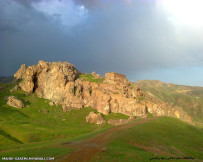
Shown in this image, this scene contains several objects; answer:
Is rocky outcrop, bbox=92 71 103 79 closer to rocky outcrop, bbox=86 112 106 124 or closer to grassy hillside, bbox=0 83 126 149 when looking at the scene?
grassy hillside, bbox=0 83 126 149

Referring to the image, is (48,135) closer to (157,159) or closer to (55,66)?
(157,159)

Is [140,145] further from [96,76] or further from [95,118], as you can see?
[96,76]

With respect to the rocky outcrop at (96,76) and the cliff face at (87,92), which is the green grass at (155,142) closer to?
the cliff face at (87,92)

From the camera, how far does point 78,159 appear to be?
107 feet

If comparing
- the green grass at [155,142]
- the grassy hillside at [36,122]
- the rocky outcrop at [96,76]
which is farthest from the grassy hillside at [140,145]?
the rocky outcrop at [96,76]

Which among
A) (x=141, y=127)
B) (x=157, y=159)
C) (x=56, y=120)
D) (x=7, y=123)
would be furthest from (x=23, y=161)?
(x=56, y=120)

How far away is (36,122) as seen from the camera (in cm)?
10162

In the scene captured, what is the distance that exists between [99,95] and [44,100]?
1686 inches

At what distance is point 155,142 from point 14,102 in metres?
101

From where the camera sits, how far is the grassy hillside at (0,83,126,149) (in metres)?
78.8

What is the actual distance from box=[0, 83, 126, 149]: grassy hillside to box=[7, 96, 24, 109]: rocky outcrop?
2781mm

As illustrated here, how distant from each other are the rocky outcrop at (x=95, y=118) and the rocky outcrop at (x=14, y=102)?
48.5 m

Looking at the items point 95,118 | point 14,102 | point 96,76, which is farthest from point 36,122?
point 96,76

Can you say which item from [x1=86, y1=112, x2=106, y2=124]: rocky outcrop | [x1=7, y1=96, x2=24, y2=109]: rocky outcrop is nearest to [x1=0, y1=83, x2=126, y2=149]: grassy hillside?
[x1=7, y1=96, x2=24, y2=109]: rocky outcrop
